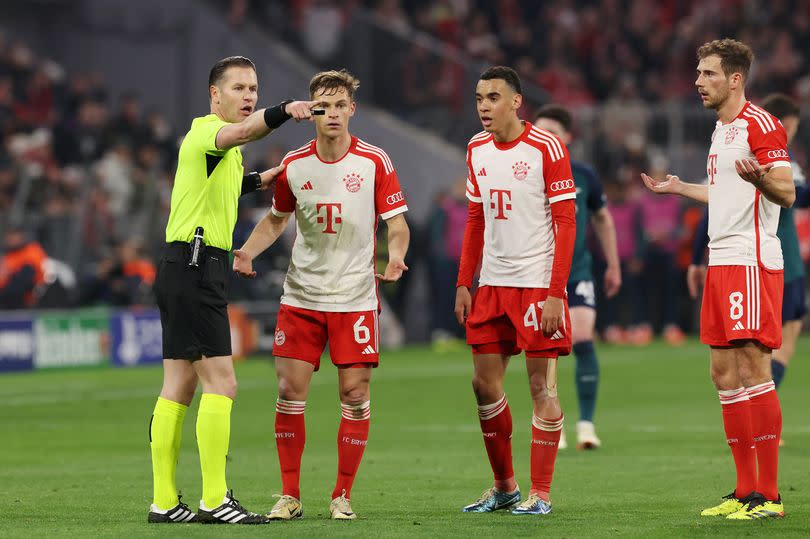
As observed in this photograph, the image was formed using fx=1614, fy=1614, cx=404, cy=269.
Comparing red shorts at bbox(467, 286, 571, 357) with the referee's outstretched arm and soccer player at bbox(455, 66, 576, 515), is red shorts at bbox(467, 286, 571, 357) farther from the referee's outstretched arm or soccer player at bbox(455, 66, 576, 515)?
the referee's outstretched arm

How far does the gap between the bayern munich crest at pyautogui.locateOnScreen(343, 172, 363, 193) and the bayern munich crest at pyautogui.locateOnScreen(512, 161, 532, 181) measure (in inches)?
33.0

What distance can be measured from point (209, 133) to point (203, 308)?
0.89 metres

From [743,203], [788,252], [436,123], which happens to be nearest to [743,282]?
[743,203]

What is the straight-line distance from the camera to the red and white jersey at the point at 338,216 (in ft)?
28.7

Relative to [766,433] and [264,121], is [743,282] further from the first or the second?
[264,121]

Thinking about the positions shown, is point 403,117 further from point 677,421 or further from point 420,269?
point 677,421

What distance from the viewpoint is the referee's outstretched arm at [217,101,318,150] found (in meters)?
7.65

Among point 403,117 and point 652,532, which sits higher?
point 403,117

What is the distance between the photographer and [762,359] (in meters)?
8.48

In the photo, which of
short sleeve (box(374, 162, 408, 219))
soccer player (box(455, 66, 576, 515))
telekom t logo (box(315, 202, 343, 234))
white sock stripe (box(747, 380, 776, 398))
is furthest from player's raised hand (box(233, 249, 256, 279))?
white sock stripe (box(747, 380, 776, 398))

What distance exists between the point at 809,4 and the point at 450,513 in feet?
80.7

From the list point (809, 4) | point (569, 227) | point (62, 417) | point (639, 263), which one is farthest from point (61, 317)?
point (809, 4)

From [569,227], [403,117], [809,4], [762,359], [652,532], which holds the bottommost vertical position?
[652,532]

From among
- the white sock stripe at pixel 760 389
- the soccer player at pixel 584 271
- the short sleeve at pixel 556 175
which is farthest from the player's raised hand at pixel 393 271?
the soccer player at pixel 584 271
